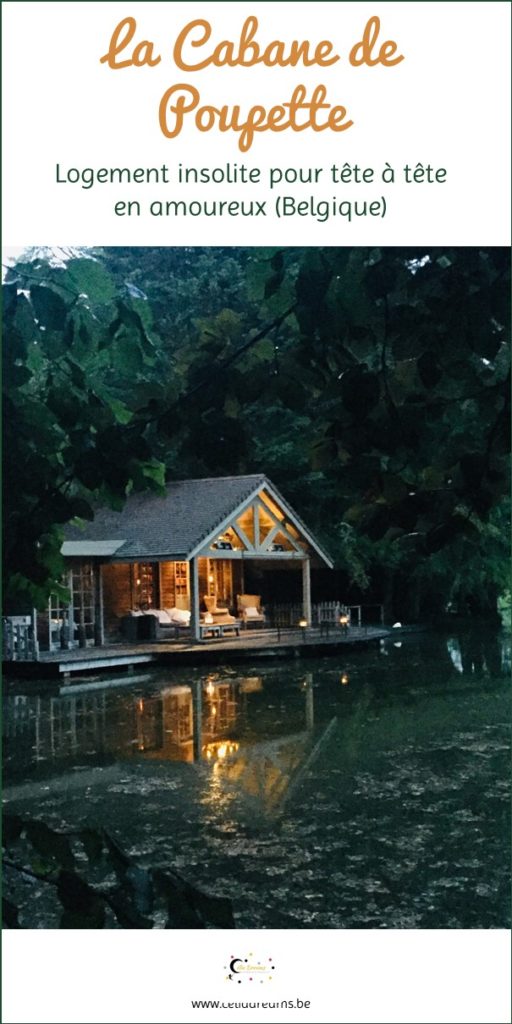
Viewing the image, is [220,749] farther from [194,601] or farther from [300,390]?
[194,601]

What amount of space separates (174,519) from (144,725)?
10.9m

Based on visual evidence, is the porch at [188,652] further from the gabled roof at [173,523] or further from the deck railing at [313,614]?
the gabled roof at [173,523]

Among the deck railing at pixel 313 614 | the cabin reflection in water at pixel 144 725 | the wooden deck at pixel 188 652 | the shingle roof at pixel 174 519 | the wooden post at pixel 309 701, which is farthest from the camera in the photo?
the deck railing at pixel 313 614

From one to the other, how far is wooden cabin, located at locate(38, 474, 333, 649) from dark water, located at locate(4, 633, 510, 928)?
4.98 m

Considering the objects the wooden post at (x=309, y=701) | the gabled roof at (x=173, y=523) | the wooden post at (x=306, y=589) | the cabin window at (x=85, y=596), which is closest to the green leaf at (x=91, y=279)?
the wooden post at (x=309, y=701)

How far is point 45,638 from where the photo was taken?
20.3 m

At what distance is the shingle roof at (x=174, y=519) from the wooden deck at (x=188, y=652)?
216cm

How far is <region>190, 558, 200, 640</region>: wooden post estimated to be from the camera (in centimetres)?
2127

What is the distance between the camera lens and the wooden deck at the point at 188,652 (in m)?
17.3

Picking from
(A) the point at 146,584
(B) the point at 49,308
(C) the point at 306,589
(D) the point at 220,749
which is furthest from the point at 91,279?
(C) the point at 306,589

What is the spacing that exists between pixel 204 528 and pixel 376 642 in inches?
189

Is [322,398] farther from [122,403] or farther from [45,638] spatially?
[45,638]

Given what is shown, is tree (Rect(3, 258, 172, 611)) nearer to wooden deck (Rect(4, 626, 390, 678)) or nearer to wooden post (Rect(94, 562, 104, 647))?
wooden deck (Rect(4, 626, 390, 678))

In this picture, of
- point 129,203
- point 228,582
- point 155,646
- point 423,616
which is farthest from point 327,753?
point 423,616
